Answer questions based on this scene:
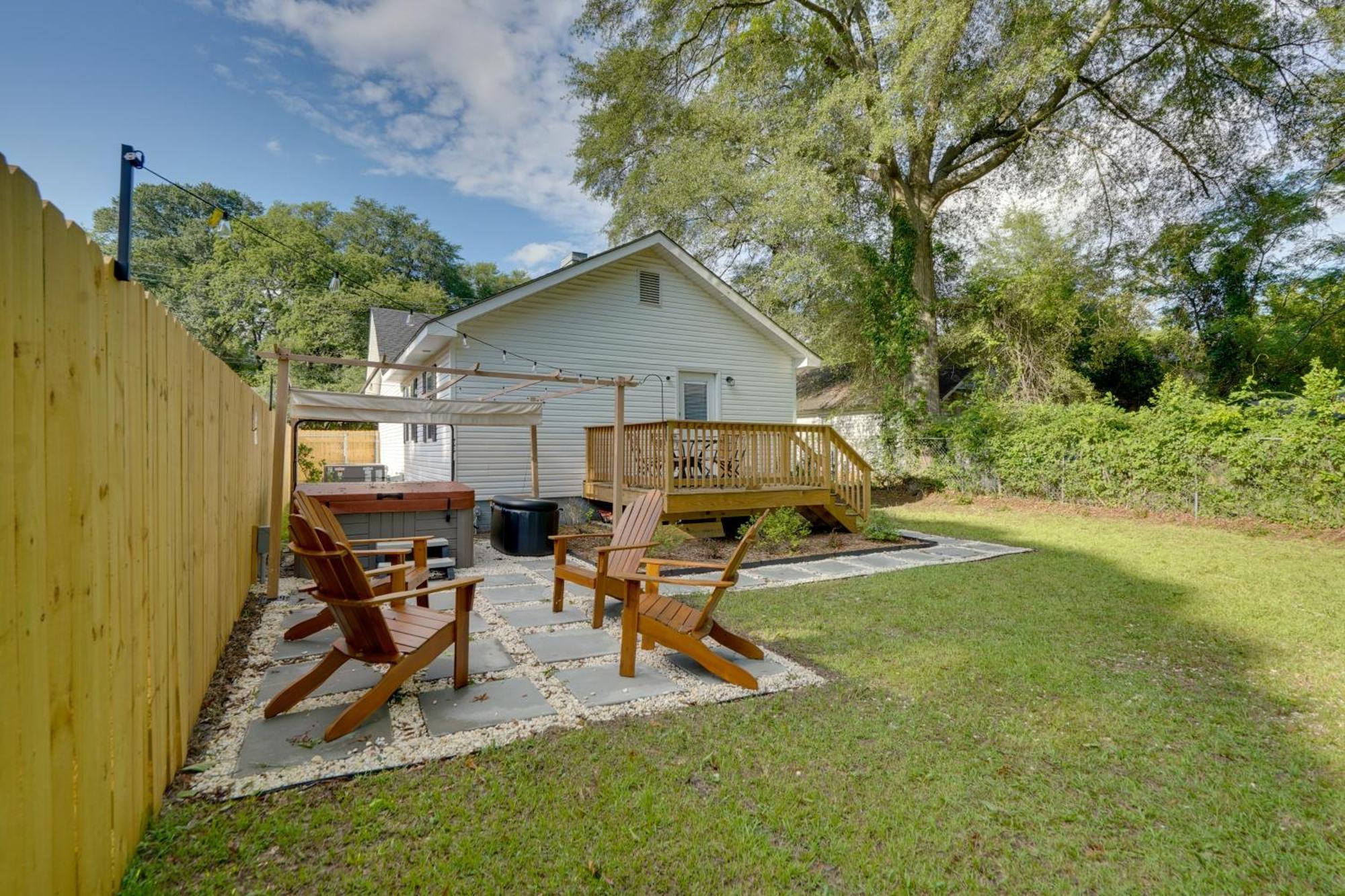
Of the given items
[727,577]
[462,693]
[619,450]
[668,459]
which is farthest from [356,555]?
[668,459]

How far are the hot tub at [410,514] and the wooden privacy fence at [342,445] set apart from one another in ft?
43.8

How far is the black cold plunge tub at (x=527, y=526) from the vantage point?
7.90m

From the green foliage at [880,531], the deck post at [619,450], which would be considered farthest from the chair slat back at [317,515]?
the green foliage at [880,531]

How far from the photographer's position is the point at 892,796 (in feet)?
8.00

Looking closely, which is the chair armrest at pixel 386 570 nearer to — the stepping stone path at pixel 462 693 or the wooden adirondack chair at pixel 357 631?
the wooden adirondack chair at pixel 357 631

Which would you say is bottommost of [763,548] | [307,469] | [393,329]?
[763,548]

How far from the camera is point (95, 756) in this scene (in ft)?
5.26

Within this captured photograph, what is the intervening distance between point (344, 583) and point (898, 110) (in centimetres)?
1474

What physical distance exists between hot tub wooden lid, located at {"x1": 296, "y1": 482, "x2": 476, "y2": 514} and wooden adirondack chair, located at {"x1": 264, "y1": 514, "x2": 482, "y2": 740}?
3.57m

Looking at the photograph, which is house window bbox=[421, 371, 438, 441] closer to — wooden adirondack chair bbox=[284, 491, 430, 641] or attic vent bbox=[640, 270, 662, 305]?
attic vent bbox=[640, 270, 662, 305]

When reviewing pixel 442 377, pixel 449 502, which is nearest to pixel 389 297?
pixel 442 377

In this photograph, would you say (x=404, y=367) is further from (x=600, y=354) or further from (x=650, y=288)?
(x=650, y=288)

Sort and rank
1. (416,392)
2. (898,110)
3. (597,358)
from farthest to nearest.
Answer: (898,110) < (416,392) < (597,358)

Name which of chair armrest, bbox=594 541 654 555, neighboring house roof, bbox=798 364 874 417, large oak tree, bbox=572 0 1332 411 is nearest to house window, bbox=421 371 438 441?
chair armrest, bbox=594 541 654 555
